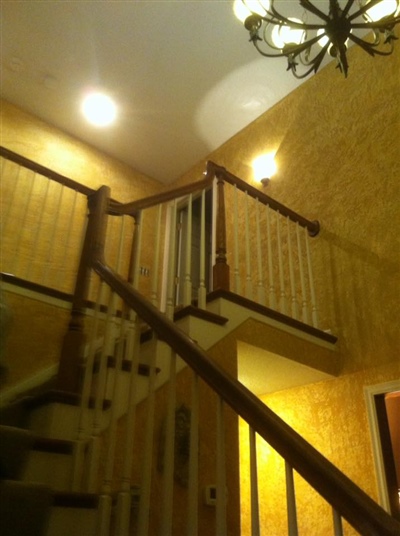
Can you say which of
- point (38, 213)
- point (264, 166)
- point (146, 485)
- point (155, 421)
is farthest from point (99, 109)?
point (146, 485)

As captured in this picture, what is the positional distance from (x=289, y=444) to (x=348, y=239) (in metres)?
2.62

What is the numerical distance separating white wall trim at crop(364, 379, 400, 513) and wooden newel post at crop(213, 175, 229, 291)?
118cm

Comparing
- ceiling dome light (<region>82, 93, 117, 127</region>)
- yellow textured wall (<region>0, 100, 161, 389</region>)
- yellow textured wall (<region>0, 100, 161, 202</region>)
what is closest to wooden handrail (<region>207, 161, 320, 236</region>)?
yellow textured wall (<region>0, 100, 161, 389</region>)

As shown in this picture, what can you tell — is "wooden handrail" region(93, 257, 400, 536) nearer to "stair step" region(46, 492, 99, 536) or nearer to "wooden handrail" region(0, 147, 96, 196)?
"stair step" region(46, 492, 99, 536)

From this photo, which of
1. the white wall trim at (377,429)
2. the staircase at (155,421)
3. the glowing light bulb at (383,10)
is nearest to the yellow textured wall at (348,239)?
the white wall trim at (377,429)

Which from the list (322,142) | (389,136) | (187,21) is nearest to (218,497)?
(389,136)

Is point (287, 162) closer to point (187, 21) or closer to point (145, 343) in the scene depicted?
point (187, 21)

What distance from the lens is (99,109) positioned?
16.7 ft

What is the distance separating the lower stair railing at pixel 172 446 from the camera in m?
1.04

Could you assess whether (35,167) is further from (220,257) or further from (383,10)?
(383,10)

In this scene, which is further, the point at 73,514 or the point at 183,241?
the point at 183,241

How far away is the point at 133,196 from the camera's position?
575cm

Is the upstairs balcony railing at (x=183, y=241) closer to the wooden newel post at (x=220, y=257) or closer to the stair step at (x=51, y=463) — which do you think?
the wooden newel post at (x=220, y=257)

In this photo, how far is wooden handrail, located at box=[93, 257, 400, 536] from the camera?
0.89 m
